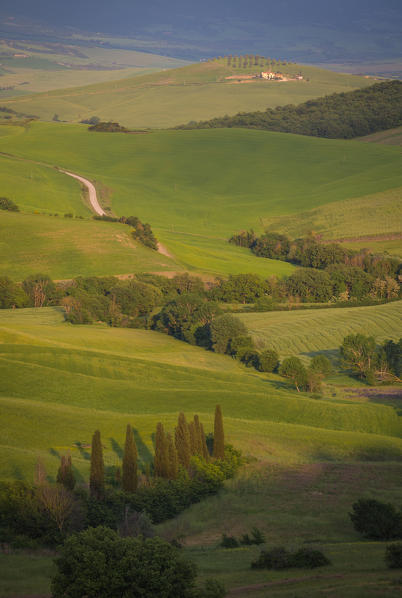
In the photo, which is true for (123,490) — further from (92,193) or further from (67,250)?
(92,193)

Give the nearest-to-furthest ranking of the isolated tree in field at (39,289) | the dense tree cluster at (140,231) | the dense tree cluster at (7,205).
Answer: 1. the isolated tree in field at (39,289)
2. the dense tree cluster at (140,231)
3. the dense tree cluster at (7,205)

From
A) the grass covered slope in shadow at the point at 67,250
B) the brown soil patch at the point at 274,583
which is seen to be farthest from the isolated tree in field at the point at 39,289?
the brown soil patch at the point at 274,583

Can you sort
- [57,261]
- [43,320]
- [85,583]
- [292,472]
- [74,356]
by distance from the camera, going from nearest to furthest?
1. [85,583]
2. [292,472]
3. [74,356]
4. [43,320]
5. [57,261]

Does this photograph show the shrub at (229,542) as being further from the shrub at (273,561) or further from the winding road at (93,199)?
the winding road at (93,199)

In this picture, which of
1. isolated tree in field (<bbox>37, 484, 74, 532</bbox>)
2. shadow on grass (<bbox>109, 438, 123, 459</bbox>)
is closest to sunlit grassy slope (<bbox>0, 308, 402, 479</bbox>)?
shadow on grass (<bbox>109, 438, 123, 459</bbox>)

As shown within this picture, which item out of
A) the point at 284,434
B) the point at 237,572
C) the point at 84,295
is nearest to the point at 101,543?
the point at 237,572

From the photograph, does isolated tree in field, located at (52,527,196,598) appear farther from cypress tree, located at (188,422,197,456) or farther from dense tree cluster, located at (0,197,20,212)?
dense tree cluster, located at (0,197,20,212)

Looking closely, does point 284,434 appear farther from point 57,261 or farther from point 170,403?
point 57,261
